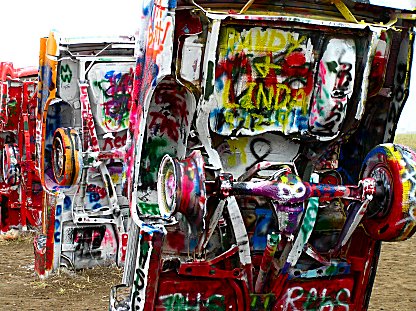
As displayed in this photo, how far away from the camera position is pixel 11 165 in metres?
10.1

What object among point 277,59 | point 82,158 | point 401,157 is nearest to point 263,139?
point 277,59

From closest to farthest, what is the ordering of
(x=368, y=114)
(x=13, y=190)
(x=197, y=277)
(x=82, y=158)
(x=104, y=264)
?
(x=197, y=277) → (x=368, y=114) → (x=82, y=158) → (x=104, y=264) → (x=13, y=190)

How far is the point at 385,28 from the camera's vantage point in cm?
414

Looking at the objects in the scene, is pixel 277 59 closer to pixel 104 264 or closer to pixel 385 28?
pixel 385 28

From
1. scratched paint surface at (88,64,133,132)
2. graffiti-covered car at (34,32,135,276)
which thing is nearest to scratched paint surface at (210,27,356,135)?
graffiti-covered car at (34,32,135,276)

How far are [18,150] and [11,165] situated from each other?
239 millimetres

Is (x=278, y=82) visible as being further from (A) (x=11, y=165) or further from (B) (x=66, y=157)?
(A) (x=11, y=165)

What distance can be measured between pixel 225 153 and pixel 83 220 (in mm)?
3879

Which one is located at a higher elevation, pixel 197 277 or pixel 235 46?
pixel 235 46

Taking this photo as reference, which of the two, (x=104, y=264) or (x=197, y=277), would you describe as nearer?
(x=197, y=277)

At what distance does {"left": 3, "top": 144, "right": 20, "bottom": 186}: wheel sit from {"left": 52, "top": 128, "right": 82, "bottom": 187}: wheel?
293 cm

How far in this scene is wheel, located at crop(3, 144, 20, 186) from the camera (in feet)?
33.1

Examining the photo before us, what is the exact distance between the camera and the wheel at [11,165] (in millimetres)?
10102

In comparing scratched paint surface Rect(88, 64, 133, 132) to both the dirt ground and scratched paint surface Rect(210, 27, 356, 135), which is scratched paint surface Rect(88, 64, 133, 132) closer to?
the dirt ground
